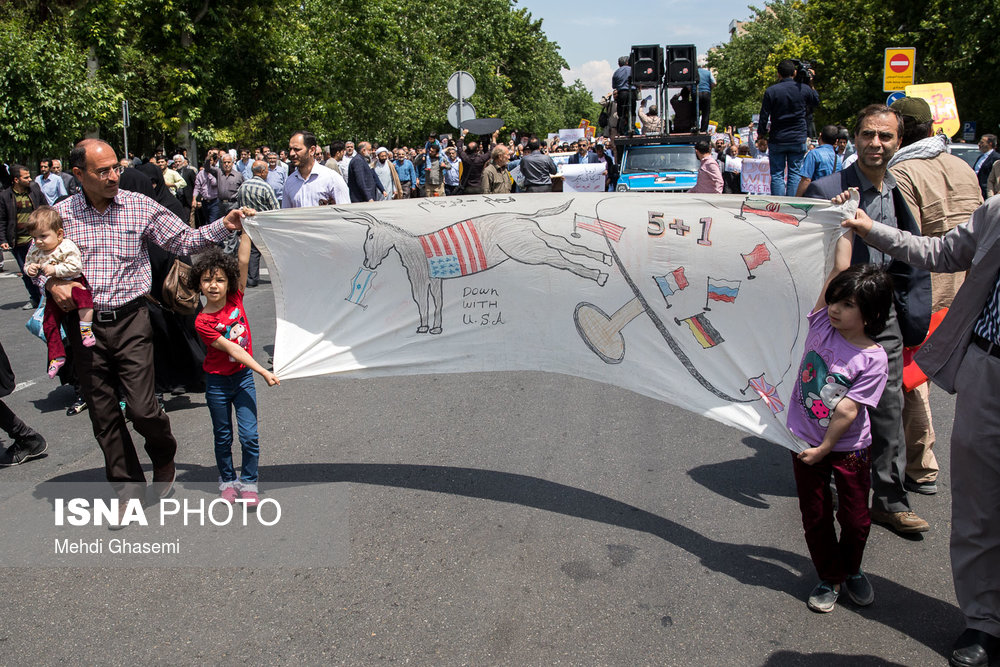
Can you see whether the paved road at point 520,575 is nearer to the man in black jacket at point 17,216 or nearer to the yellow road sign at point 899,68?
the man in black jacket at point 17,216

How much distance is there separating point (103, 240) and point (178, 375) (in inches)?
99.9

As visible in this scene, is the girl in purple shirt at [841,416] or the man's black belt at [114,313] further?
the man's black belt at [114,313]

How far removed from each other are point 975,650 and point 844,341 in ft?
4.13

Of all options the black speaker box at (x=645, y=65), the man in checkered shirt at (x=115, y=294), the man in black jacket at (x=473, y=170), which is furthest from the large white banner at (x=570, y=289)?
the black speaker box at (x=645, y=65)

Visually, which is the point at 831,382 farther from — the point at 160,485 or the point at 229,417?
the point at 160,485

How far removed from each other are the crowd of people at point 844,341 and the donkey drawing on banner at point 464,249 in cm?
75

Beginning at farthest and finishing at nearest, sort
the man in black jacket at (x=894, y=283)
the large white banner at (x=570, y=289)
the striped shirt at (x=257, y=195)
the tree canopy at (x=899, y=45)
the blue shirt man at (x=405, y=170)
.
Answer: the tree canopy at (x=899, y=45) < the blue shirt man at (x=405, y=170) < the striped shirt at (x=257, y=195) < the man in black jacket at (x=894, y=283) < the large white banner at (x=570, y=289)

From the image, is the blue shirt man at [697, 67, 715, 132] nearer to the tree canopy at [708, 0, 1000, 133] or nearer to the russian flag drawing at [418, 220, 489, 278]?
the tree canopy at [708, 0, 1000, 133]

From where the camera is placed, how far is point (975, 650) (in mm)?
3123

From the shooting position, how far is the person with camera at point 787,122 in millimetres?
9789

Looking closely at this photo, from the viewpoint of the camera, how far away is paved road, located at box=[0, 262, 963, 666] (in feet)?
10.8

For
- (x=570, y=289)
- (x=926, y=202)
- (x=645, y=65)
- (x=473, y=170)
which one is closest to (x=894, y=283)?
(x=926, y=202)

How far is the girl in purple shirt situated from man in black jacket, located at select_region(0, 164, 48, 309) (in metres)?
9.89

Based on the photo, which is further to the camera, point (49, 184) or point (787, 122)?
point (49, 184)
